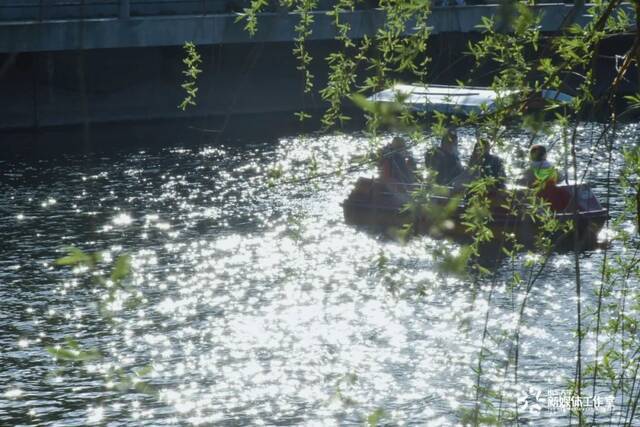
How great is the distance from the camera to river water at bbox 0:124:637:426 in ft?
36.8

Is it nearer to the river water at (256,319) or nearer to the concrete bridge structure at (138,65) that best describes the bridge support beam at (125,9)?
the concrete bridge structure at (138,65)

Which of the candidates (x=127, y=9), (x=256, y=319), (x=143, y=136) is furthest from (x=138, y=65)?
(x=256, y=319)

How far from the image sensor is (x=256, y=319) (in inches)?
568

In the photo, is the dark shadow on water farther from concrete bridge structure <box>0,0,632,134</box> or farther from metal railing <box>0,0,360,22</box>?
metal railing <box>0,0,360,22</box>

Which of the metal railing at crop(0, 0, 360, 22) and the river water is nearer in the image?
the river water

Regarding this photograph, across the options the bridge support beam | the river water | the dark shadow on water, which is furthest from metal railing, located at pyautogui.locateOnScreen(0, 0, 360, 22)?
the river water

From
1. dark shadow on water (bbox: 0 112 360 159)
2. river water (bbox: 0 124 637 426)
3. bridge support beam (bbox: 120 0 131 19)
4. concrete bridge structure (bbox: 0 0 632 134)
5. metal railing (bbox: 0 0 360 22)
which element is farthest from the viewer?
metal railing (bbox: 0 0 360 22)

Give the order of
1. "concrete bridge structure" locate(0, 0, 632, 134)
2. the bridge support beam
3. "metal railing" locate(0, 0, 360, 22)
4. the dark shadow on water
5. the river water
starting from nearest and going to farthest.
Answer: the river water, the dark shadow on water, "concrete bridge structure" locate(0, 0, 632, 134), the bridge support beam, "metal railing" locate(0, 0, 360, 22)

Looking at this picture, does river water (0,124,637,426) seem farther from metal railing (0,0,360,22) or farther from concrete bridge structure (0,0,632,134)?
metal railing (0,0,360,22)

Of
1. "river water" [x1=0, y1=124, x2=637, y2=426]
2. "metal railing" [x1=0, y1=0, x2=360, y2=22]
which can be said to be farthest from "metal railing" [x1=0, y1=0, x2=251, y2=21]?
"river water" [x1=0, y1=124, x2=637, y2=426]

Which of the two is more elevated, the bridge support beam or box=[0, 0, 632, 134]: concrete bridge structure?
the bridge support beam

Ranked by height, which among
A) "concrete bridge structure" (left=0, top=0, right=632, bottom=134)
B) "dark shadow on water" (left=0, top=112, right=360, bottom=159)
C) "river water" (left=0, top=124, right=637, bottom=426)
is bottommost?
"river water" (left=0, top=124, right=637, bottom=426)

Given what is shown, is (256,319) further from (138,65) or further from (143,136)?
(138,65)

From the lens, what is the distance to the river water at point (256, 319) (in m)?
11.2
